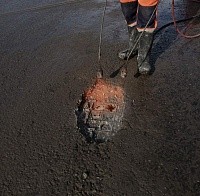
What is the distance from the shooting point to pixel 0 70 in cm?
370

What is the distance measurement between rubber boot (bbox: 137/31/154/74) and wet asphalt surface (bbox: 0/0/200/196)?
127 mm

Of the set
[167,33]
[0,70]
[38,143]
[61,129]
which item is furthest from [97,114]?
[167,33]

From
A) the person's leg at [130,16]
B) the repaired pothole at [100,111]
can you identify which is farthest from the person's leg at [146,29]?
the repaired pothole at [100,111]

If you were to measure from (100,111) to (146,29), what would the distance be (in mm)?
1171

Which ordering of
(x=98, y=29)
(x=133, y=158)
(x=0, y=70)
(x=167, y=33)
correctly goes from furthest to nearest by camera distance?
1. (x=98, y=29)
2. (x=167, y=33)
3. (x=0, y=70)
4. (x=133, y=158)

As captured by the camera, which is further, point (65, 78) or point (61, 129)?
point (65, 78)

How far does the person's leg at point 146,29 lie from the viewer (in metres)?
2.95

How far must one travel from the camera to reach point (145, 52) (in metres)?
3.31

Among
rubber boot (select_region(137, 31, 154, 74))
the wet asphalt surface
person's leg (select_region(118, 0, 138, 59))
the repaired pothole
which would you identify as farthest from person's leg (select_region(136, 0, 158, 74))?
the repaired pothole

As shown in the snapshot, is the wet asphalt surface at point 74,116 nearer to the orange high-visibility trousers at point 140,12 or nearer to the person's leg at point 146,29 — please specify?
the person's leg at point 146,29

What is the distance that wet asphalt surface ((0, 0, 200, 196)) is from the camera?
2.15 m

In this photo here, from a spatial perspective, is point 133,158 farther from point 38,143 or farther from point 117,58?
point 117,58

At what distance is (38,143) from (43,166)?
302 millimetres

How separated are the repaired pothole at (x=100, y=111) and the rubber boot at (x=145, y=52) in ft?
1.39
